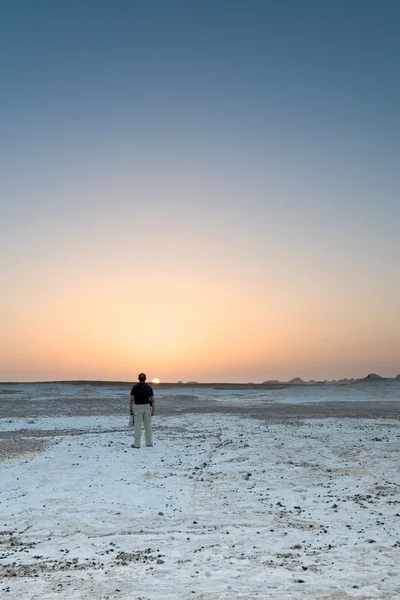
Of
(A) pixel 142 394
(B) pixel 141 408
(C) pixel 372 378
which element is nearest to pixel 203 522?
(B) pixel 141 408

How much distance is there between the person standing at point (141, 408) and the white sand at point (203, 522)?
68 centimetres

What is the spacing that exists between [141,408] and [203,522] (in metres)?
9.59

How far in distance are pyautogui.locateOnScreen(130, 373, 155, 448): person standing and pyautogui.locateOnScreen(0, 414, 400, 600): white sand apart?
68 cm

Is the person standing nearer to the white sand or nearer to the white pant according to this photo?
the white pant

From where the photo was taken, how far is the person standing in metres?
19.9

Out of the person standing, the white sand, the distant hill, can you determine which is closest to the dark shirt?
the person standing

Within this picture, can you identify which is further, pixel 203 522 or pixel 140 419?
pixel 140 419

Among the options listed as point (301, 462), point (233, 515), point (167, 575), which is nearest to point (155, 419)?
point (301, 462)

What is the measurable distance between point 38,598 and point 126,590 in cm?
115

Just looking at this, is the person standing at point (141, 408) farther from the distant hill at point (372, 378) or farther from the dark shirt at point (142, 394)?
the distant hill at point (372, 378)

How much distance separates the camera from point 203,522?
421 inches

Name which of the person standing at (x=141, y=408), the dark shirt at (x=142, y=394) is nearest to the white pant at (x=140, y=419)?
the person standing at (x=141, y=408)

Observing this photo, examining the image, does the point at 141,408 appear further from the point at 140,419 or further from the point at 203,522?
the point at 203,522

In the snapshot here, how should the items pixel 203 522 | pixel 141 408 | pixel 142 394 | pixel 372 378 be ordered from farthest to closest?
pixel 372 378 < pixel 142 394 < pixel 141 408 < pixel 203 522
